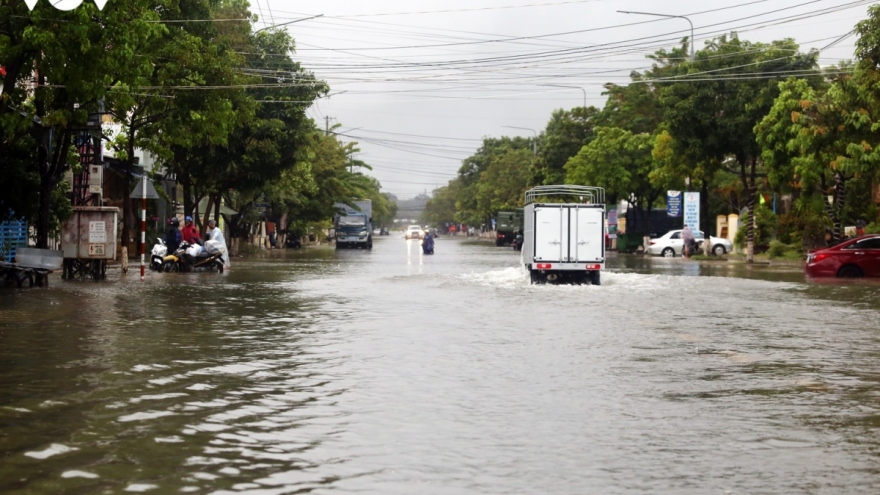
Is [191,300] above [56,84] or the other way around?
the other way around

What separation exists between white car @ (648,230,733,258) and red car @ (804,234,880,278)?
26.4 meters

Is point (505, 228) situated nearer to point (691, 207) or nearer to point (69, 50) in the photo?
point (691, 207)

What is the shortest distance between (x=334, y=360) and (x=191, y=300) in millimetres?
10537

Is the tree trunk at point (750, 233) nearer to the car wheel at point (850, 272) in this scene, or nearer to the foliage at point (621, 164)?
the car wheel at point (850, 272)

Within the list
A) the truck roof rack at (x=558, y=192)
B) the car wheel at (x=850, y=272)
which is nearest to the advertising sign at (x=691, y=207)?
the truck roof rack at (x=558, y=192)

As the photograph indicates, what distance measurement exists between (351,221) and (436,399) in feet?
233

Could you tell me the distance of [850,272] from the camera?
112 ft

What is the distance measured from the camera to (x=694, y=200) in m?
58.2

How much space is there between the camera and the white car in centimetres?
6084

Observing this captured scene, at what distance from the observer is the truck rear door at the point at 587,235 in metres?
30.2

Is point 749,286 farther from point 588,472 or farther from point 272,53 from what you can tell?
point 272,53

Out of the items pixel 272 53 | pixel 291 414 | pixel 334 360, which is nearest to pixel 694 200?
pixel 272 53

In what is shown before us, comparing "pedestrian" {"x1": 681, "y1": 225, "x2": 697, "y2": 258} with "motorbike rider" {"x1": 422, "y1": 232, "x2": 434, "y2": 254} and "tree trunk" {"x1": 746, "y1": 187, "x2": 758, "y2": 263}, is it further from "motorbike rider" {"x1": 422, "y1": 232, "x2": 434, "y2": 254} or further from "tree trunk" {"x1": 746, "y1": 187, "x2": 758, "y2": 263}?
"motorbike rider" {"x1": 422, "y1": 232, "x2": 434, "y2": 254}

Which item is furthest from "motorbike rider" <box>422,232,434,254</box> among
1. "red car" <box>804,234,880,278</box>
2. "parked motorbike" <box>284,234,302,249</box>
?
"red car" <box>804,234,880,278</box>
